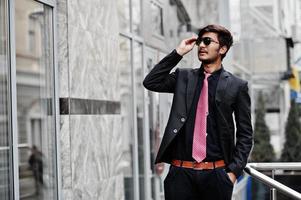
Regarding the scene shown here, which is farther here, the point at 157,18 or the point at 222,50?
the point at 157,18

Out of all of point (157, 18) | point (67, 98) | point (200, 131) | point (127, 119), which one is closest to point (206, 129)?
point (200, 131)

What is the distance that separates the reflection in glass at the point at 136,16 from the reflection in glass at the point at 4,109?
13.8 feet

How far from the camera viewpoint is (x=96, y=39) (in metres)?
6.01

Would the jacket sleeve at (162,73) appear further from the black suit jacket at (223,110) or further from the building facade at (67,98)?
the building facade at (67,98)

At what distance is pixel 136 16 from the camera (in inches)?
348

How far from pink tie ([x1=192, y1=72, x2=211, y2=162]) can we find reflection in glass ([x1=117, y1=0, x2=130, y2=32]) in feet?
13.6

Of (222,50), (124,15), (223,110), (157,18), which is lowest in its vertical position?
(223,110)

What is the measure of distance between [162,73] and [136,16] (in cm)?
501

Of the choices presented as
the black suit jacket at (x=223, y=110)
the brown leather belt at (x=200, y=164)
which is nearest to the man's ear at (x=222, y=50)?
the black suit jacket at (x=223, y=110)

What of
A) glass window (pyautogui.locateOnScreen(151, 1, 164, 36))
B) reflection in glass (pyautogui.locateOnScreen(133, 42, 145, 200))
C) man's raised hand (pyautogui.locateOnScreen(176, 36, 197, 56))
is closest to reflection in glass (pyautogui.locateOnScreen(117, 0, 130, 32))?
reflection in glass (pyautogui.locateOnScreen(133, 42, 145, 200))

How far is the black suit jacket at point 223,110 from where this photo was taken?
3.78 metres

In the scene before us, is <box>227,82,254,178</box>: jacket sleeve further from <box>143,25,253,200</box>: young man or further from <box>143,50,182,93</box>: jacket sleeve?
<box>143,50,182,93</box>: jacket sleeve

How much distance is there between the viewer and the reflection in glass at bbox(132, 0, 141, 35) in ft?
28.8

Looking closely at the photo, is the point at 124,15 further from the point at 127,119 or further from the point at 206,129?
the point at 206,129
